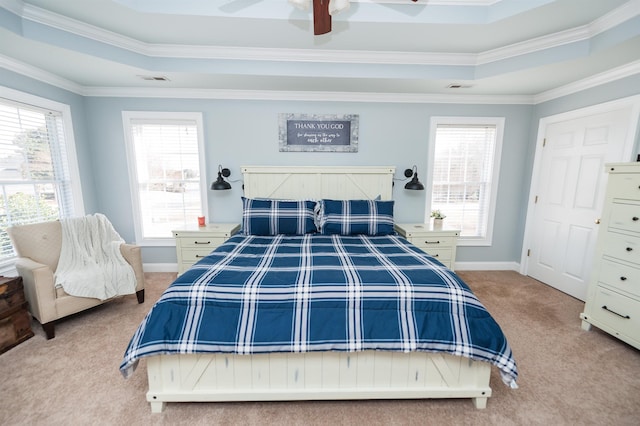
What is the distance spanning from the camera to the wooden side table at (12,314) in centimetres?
196

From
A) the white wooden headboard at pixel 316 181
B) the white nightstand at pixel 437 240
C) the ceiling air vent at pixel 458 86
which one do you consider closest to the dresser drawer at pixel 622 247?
the white nightstand at pixel 437 240

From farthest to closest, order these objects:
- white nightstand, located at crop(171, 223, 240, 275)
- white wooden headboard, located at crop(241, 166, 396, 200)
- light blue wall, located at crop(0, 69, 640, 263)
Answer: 1. white wooden headboard, located at crop(241, 166, 396, 200)
2. light blue wall, located at crop(0, 69, 640, 263)
3. white nightstand, located at crop(171, 223, 240, 275)

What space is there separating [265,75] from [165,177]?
74.5 inches

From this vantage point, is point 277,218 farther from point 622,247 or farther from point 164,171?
point 622,247

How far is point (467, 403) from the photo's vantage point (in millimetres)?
1581

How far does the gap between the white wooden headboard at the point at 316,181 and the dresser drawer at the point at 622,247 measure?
6.62 ft

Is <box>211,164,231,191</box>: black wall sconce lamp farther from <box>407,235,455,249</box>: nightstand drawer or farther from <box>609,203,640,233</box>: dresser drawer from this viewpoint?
<box>609,203,640,233</box>: dresser drawer

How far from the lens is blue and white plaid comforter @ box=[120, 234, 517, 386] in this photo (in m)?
1.41

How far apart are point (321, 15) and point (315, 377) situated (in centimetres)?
206

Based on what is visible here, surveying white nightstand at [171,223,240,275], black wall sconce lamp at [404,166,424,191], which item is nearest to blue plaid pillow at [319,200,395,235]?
black wall sconce lamp at [404,166,424,191]

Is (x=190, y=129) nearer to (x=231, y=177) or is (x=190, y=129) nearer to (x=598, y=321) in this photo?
(x=231, y=177)

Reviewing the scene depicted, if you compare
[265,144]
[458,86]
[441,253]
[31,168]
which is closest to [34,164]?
[31,168]

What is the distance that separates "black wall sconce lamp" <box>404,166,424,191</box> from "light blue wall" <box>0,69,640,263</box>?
10 centimetres

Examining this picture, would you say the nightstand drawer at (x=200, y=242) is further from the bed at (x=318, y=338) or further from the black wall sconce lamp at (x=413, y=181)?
the black wall sconce lamp at (x=413, y=181)
